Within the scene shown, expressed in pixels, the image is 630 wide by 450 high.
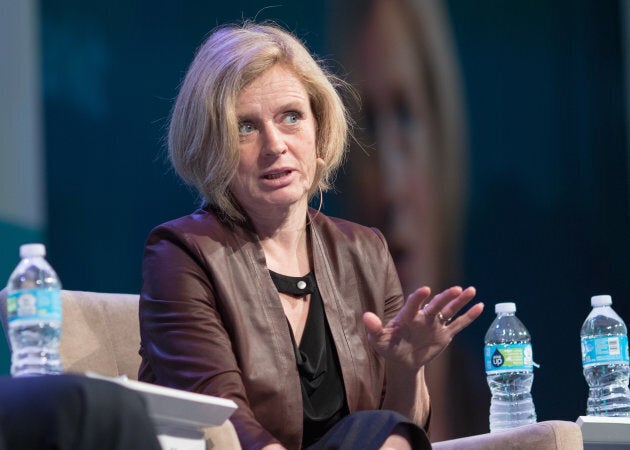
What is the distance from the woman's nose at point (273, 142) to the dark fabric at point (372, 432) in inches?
24.3

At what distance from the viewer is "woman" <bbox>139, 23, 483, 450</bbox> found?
2.01 m

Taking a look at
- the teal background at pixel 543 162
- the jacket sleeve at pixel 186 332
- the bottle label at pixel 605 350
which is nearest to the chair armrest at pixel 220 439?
the jacket sleeve at pixel 186 332

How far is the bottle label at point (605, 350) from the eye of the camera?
275 centimetres

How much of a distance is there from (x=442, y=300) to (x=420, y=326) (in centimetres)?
10

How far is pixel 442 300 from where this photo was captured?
187 centimetres

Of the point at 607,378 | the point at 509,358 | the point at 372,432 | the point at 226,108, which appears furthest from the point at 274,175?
the point at 607,378

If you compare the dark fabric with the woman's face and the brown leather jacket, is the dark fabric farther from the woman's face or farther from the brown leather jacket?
the woman's face

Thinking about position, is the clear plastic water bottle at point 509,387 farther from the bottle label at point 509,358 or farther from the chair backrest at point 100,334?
the chair backrest at point 100,334

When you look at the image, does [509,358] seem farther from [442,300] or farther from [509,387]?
[442,300]

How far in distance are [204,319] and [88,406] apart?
968 mm

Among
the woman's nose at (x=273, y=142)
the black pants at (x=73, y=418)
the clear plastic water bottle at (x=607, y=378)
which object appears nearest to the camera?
the black pants at (x=73, y=418)

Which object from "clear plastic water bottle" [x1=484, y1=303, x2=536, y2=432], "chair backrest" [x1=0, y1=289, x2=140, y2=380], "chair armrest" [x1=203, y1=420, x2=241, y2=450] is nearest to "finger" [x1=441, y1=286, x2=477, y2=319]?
"chair armrest" [x1=203, y1=420, x2=241, y2=450]

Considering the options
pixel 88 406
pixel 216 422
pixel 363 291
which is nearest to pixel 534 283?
pixel 363 291

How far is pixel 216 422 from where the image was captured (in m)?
1.67
